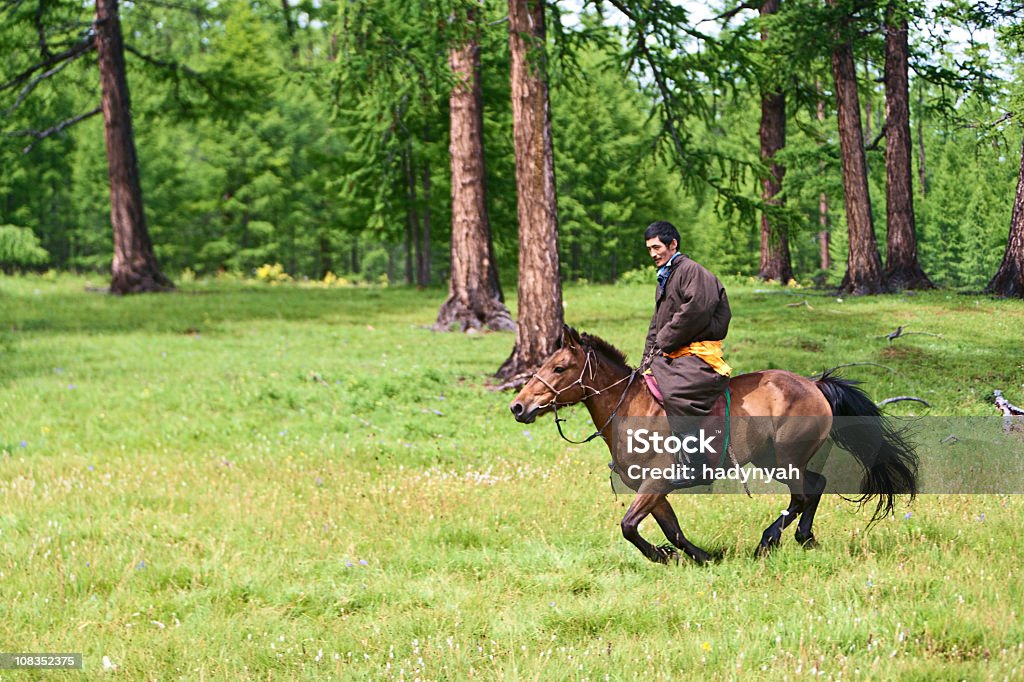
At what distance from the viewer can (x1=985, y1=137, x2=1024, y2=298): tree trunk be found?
1394 cm

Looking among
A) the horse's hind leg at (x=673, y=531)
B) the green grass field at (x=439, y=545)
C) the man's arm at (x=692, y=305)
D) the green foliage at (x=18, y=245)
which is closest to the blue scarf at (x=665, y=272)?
the man's arm at (x=692, y=305)

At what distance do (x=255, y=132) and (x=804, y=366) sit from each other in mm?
45055

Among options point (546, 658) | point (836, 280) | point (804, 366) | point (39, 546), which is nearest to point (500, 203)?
point (836, 280)

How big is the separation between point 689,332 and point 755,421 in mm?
860

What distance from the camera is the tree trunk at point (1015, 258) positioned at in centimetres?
1394

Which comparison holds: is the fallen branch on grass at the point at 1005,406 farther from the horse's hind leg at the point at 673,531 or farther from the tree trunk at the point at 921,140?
the tree trunk at the point at 921,140

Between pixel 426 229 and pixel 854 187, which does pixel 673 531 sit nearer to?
pixel 854 187

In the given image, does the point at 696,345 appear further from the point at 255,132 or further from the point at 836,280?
the point at 255,132

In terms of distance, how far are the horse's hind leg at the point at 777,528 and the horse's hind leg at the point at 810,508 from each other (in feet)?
0.20

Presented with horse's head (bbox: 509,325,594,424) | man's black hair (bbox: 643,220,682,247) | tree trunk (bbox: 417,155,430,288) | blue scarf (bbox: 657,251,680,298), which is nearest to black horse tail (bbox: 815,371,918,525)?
blue scarf (bbox: 657,251,680,298)

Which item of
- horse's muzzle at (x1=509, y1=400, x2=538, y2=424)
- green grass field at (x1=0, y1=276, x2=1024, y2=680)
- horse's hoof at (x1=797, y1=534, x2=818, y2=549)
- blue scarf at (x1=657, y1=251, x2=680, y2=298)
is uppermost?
blue scarf at (x1=657, y1=251, x2=680, y2=298)

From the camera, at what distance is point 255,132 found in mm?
53281

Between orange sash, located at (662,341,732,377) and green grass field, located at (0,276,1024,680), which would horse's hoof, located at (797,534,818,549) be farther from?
orange sash, located at (662,341,732,377)

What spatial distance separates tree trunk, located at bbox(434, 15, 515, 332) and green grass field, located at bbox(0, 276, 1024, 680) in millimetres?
7402
